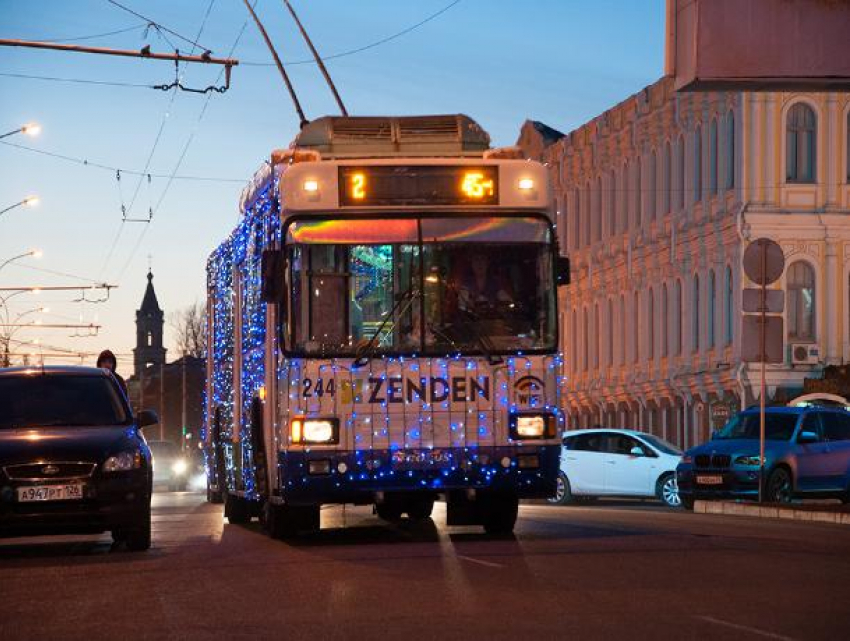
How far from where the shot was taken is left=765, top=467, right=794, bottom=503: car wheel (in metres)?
32.6

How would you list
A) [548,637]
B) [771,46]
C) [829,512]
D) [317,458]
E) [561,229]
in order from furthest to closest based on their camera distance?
[561,229]
[829,512]
[771,46]
[317,458]
[548,637]

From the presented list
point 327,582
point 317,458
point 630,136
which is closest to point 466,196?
point 317,458

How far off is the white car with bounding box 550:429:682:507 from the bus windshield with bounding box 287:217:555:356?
1897cm

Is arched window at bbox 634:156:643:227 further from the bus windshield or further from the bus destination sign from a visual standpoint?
the bus windshield

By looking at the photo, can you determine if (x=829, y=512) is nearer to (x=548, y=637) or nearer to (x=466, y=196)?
(x=466, y=196)

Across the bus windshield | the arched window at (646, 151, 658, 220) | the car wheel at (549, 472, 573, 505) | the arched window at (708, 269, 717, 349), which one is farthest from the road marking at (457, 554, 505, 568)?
the arched window at (646, 151, 658, 220)

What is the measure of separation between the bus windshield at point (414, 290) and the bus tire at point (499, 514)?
2.20 metres

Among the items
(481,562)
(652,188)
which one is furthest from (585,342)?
(481,562)

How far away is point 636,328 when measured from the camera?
67375mm

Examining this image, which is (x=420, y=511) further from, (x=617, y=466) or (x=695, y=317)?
(x=695, y=317)

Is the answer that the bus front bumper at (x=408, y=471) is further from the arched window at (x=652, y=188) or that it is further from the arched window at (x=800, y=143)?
the arched window at (x=652, y=188)

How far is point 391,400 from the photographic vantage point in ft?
64.0

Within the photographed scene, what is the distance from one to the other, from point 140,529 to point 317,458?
1.80 m

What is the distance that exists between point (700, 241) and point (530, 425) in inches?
1590
